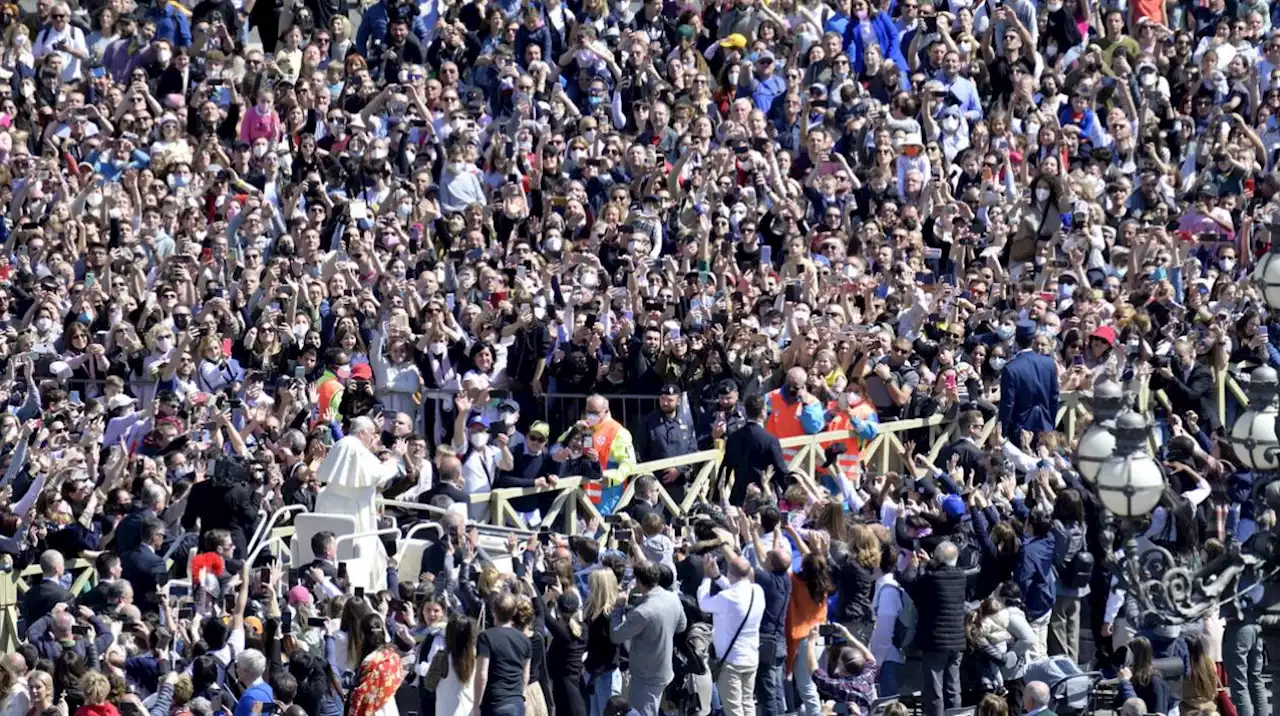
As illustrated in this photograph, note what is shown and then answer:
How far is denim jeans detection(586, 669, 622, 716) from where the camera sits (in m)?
20.7

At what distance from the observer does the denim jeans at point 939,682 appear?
69.4ft

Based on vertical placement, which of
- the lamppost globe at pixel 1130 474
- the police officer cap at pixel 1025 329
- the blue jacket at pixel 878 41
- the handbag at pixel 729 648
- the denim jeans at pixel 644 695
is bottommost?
the denim jeans at pixel 644 695

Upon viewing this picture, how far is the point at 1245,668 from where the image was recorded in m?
21.3

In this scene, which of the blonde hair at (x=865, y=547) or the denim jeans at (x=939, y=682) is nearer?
the denim jeans at (x=939, y=682)

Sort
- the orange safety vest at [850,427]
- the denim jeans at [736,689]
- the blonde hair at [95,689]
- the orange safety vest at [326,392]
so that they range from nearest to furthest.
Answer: the blonde hair at [95,689], the denim jeans at [736,689], the orange safety vest at [850,427], the orange safety vest at [326,392]

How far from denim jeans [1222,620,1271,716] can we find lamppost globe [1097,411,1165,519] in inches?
253

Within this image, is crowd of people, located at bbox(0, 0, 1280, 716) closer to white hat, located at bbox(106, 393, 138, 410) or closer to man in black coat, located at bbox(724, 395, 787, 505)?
man in black coat, located at bbox(724, 395, 787, 505)

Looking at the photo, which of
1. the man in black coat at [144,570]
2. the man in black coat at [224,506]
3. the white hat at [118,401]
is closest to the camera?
the man in black coat at [144,570]

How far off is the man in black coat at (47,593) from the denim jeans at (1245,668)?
24.1 ft

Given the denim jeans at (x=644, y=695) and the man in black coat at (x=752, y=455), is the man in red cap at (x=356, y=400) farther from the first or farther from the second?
the denim jeans at (x=644, y=695)

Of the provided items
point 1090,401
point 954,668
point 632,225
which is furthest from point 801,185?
point 1090,401

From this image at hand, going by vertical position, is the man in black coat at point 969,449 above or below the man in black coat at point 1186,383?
below

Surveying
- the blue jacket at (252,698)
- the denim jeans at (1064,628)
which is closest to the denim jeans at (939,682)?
the denim jeans at (1064,628)

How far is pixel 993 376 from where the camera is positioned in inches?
1048
